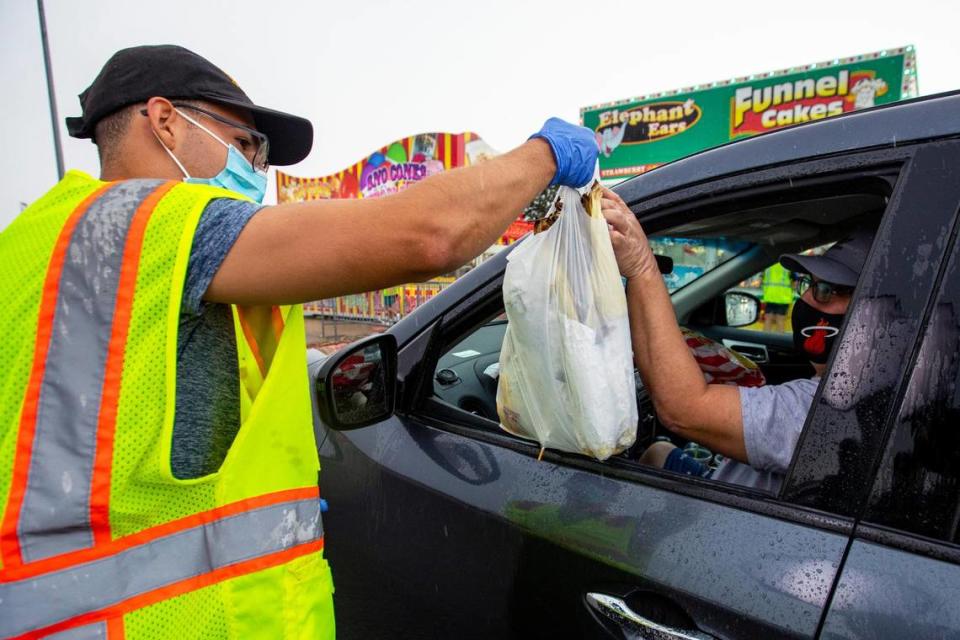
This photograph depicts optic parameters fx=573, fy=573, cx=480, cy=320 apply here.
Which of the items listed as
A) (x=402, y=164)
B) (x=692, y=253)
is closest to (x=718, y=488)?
(x=692, y=253)

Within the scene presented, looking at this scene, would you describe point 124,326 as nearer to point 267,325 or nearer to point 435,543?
point 267,325

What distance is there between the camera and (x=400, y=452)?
1.59m

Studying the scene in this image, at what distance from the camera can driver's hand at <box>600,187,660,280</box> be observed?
132 centimetres

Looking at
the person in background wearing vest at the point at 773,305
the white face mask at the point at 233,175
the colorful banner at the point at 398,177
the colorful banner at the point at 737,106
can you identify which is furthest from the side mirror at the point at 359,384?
the colorful banner at the point at 737,106

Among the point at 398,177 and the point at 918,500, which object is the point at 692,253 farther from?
the point at 398,177

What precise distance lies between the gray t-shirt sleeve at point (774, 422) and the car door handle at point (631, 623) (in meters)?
0.40

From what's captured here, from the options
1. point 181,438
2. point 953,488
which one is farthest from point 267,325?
point 953,488

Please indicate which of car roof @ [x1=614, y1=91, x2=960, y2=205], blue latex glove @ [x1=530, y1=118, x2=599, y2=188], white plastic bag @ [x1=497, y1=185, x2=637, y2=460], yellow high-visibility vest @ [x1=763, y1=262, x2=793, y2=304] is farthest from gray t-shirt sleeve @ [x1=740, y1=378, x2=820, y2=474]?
yellow high-visibility vest @ [x1=763, y1=262, x2=793, y2=304]

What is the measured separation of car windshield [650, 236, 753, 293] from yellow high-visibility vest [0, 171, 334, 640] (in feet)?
5.51

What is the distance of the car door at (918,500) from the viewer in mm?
841

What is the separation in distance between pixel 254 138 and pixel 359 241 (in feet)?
2.60


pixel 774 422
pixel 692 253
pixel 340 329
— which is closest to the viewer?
pixel 774 422

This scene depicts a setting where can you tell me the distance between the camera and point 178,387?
3.25 ft

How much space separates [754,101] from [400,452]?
52.6ft
